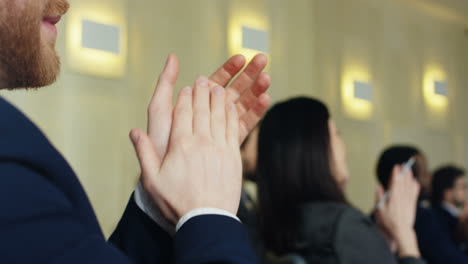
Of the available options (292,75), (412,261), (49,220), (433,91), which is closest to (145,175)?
(49,220)

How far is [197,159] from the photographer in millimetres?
833

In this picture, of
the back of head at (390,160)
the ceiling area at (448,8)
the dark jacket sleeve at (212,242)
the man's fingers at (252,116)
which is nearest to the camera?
the dark jacket sleeve at (212,242)

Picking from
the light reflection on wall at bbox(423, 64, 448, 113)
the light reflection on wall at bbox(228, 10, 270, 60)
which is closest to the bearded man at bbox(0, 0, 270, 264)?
the light reflection on wall at bbox(228, 10, 270, 60)

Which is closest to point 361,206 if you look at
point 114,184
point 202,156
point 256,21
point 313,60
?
point 313,60

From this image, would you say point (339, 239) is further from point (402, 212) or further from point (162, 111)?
point (162, 111)

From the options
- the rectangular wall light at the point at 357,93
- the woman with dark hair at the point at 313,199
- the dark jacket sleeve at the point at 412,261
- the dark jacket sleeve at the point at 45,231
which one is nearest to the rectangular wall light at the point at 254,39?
the rectangular wall light at the point at 357,93

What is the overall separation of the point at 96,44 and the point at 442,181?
320cm

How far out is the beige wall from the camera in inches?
180

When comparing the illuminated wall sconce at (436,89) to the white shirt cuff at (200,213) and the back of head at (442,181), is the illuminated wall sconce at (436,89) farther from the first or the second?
the white shirt cuff at (200,213)

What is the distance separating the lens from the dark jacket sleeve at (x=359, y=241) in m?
2.07

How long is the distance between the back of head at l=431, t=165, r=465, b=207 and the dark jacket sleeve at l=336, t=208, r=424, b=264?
3682 mm

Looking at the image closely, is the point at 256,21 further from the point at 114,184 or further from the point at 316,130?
the point at 316,130

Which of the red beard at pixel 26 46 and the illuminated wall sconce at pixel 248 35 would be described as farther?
the illuminated wall sconce at pixel 248 35

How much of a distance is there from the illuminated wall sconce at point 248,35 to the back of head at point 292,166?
327cm
